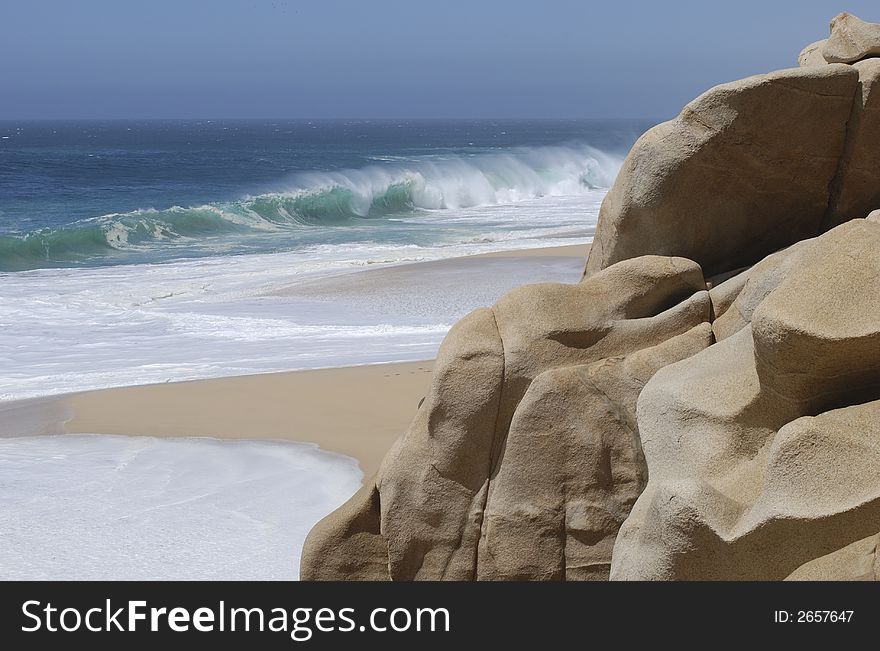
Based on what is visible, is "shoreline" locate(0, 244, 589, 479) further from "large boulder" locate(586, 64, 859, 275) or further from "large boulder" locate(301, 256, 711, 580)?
"large boulder" locate(586, 64, 859, 275)

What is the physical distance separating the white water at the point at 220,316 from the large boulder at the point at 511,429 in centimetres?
527

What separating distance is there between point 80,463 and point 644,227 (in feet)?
14.3

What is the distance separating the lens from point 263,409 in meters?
9.02

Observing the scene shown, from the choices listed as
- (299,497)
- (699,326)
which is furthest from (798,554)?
(299,497)

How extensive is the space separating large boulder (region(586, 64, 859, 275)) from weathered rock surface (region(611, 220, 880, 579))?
1608 mm

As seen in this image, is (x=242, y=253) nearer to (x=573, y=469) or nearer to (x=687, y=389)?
(x=573, y=469)

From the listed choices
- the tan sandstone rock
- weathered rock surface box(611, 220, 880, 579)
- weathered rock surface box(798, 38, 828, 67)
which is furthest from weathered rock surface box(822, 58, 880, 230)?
weathered rock surface box(611, 220, 880, 579)

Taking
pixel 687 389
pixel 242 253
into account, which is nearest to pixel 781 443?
pixel 687 389

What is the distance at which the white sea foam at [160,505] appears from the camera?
609 cm

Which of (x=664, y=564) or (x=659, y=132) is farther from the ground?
(x=659, y=132)

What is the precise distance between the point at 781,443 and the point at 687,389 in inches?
22.4

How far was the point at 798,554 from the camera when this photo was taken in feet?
12.0
